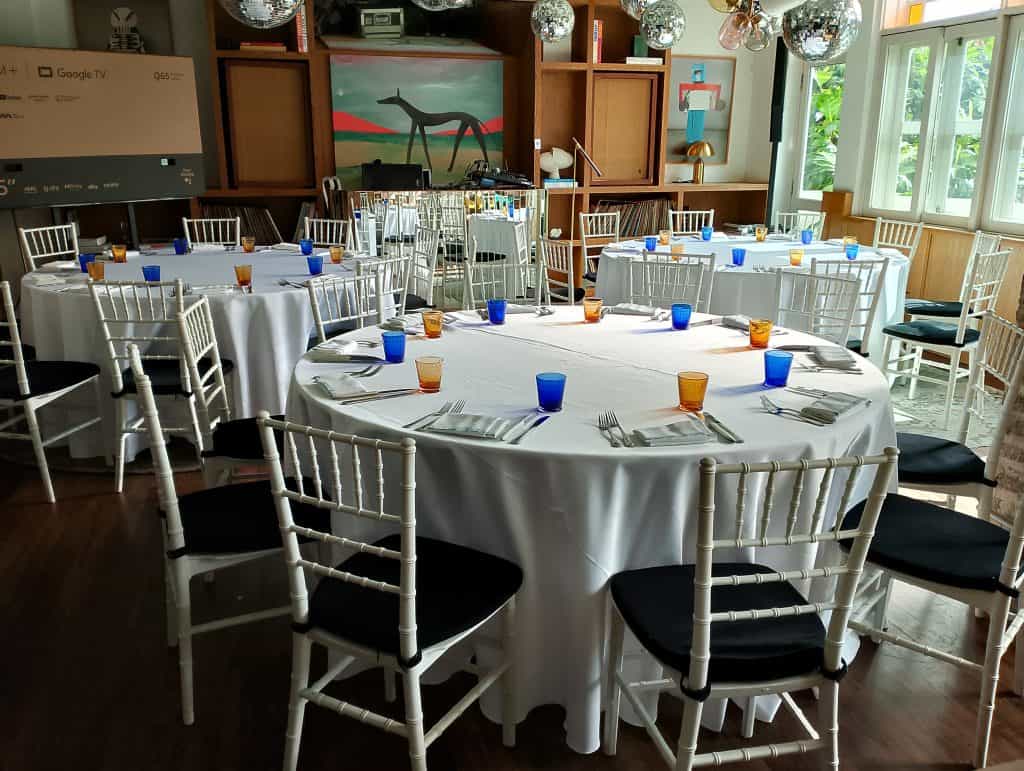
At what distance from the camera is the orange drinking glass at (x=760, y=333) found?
269cm

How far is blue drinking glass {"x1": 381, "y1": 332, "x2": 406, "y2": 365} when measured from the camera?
8.18 feet

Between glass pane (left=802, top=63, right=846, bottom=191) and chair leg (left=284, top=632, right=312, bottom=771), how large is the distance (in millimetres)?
6712

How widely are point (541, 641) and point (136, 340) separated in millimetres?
2340

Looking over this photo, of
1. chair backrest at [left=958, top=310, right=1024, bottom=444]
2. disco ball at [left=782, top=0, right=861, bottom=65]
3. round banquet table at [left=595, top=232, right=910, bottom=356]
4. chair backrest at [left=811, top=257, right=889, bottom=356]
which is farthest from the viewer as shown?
round banquet table at [left=595, top=232, right=910, bottom=356]

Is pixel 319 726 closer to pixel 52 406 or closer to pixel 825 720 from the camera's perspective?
pixel 825 720

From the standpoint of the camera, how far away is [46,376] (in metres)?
3.48

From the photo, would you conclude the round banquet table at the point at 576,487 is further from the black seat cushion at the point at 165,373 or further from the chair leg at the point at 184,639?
the black seat cushion at the point at 165,373

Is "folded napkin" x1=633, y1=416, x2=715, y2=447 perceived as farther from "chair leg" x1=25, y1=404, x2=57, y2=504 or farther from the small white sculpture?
the small white sculpture

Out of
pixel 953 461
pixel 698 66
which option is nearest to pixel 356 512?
pixel 953 461

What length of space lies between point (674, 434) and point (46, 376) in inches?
113

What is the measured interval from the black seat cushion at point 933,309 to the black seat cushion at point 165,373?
392 cm

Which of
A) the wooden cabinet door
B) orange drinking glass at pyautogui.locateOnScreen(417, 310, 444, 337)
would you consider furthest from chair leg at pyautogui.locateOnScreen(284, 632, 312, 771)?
the wooden cabinet door

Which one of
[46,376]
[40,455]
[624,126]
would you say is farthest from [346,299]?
[624,126]

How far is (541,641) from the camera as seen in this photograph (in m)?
1.95
